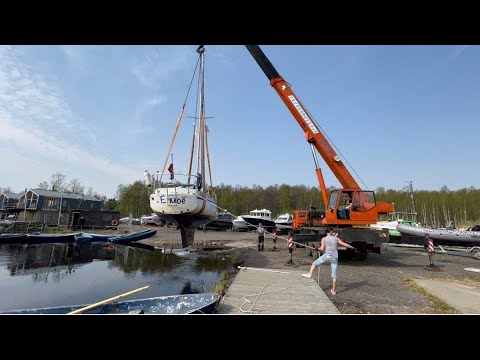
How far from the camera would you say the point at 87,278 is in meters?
11.1

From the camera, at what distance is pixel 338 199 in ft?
36.9

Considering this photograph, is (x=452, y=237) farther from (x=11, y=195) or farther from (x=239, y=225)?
(x=11, y=195)

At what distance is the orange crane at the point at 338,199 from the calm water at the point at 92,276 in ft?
15.4

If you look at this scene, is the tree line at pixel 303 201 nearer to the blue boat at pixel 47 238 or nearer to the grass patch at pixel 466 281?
the blue boat at pixel 47 238

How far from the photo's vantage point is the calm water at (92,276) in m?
8.65

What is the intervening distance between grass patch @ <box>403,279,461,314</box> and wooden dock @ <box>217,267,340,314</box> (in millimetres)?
2246

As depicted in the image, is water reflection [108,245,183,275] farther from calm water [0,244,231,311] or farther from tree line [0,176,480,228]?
tree line [0,176,480,228]
